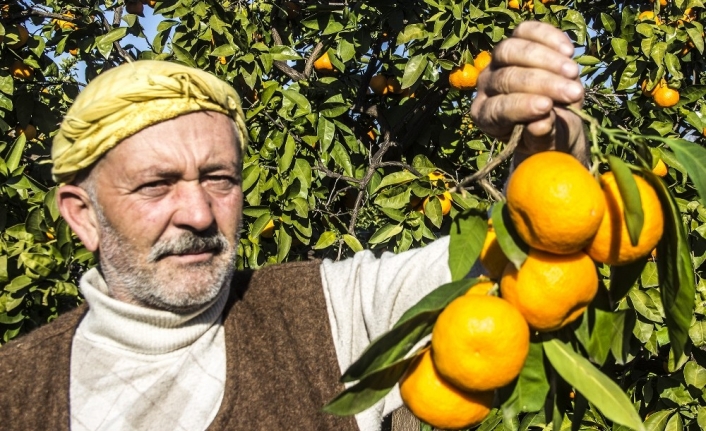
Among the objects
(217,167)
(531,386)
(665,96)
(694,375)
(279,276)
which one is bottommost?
(694,375)

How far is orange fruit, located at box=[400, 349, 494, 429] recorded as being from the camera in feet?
2.27

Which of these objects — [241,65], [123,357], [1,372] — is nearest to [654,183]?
[123,357]

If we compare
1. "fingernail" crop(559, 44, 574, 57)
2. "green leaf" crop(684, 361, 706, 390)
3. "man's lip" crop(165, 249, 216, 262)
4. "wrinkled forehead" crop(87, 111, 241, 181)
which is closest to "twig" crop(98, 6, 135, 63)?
"wrinkled forehead" crop(87, 111, 241, 181)

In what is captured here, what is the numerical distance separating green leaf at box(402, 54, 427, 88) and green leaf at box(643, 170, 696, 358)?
1.27 m

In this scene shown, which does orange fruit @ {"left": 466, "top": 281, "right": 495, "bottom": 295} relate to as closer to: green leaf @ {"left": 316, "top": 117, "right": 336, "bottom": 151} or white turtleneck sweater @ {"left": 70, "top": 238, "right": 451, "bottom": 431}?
white turtleneck sweater @ {"left": 70, "top": 238, "right": 451, "bottom": 431}

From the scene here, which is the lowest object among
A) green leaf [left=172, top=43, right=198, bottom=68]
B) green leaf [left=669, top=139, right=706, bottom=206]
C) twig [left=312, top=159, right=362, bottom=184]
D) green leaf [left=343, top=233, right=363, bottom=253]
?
green leaf [left=343, top=233, right=363, bottom=253]

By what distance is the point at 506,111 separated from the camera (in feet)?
2.65

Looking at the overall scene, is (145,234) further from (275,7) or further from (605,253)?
(275,7)

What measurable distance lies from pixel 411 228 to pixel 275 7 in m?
0.90

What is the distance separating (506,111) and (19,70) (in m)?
1.99

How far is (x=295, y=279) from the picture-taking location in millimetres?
1321

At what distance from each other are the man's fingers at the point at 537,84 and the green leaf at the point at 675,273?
0.43ft

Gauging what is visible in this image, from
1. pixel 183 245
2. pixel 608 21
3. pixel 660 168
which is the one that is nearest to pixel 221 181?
pixel 183 245

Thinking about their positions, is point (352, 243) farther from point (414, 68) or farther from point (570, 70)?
point (570, 70)
